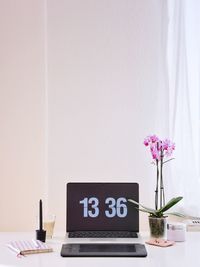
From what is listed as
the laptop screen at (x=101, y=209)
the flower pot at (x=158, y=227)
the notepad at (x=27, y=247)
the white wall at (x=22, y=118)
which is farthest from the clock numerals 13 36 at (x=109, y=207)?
the white wall at (x=22, y=118)

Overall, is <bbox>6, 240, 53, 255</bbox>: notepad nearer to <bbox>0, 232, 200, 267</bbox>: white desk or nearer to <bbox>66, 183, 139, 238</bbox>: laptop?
<bbox>0, 232, 200, 267</bbox>: white desk

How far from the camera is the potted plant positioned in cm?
201

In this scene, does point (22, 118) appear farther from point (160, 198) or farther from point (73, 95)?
point (160, 198)

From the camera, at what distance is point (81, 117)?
2.51 metres

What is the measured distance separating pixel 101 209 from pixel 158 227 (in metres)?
0.30

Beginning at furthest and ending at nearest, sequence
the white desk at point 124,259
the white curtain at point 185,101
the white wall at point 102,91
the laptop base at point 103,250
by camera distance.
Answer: the white wall at point 102,91 → the white curtain at point 185,101 → the laptop base at point 103,250 → the white desk at point 124,259

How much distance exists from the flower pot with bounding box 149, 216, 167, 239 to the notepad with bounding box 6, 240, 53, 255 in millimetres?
507

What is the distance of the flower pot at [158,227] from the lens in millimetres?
2004

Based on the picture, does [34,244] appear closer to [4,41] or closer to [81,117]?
[81,117]

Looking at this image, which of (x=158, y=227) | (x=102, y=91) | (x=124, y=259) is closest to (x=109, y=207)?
(x=158, y=227)

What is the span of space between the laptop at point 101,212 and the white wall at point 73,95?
0.36 metres

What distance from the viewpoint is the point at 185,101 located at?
7.87ft

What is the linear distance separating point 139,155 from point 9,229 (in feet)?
2.90

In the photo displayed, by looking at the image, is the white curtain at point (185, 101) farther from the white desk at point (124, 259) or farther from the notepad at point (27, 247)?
the notepad at point (27, 247)
